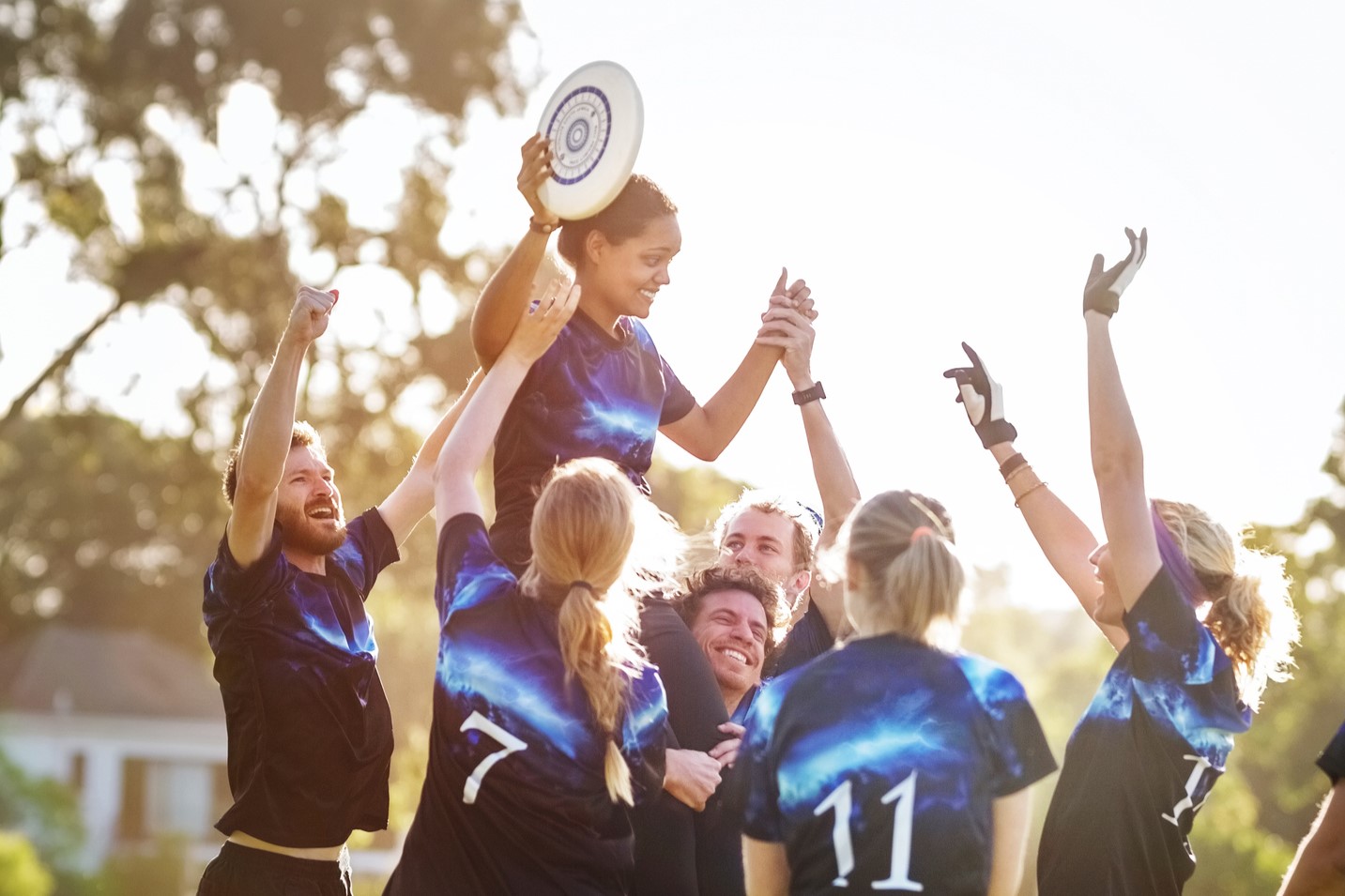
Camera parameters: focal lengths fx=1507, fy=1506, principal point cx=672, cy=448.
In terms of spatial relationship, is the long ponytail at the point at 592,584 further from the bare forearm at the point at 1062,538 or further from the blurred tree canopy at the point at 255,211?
the blurred tree canopy at the point at 255,211

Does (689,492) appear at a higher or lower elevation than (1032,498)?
lower

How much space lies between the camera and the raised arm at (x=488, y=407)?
13.1 ft

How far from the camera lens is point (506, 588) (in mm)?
3838

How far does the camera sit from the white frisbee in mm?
4414

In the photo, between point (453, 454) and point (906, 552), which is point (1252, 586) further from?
point (453, 454)

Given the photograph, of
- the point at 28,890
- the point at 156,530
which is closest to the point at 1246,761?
the point at 28,890

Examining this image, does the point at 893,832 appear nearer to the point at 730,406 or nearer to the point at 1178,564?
the point at 1178,564

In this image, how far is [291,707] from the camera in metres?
4.74

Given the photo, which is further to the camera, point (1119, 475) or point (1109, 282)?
point (1109, 282)

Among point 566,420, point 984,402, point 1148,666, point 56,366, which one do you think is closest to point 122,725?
point 56,366

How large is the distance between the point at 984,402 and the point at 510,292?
1682mm

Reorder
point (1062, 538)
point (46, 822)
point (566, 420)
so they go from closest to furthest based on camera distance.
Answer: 1. point (566, 420)
2. point (1062, 538)
3. point (46, 822)

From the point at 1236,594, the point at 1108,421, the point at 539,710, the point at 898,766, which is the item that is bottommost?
the point at 539,710

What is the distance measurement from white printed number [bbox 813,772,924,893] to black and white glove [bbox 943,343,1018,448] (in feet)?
6.26
